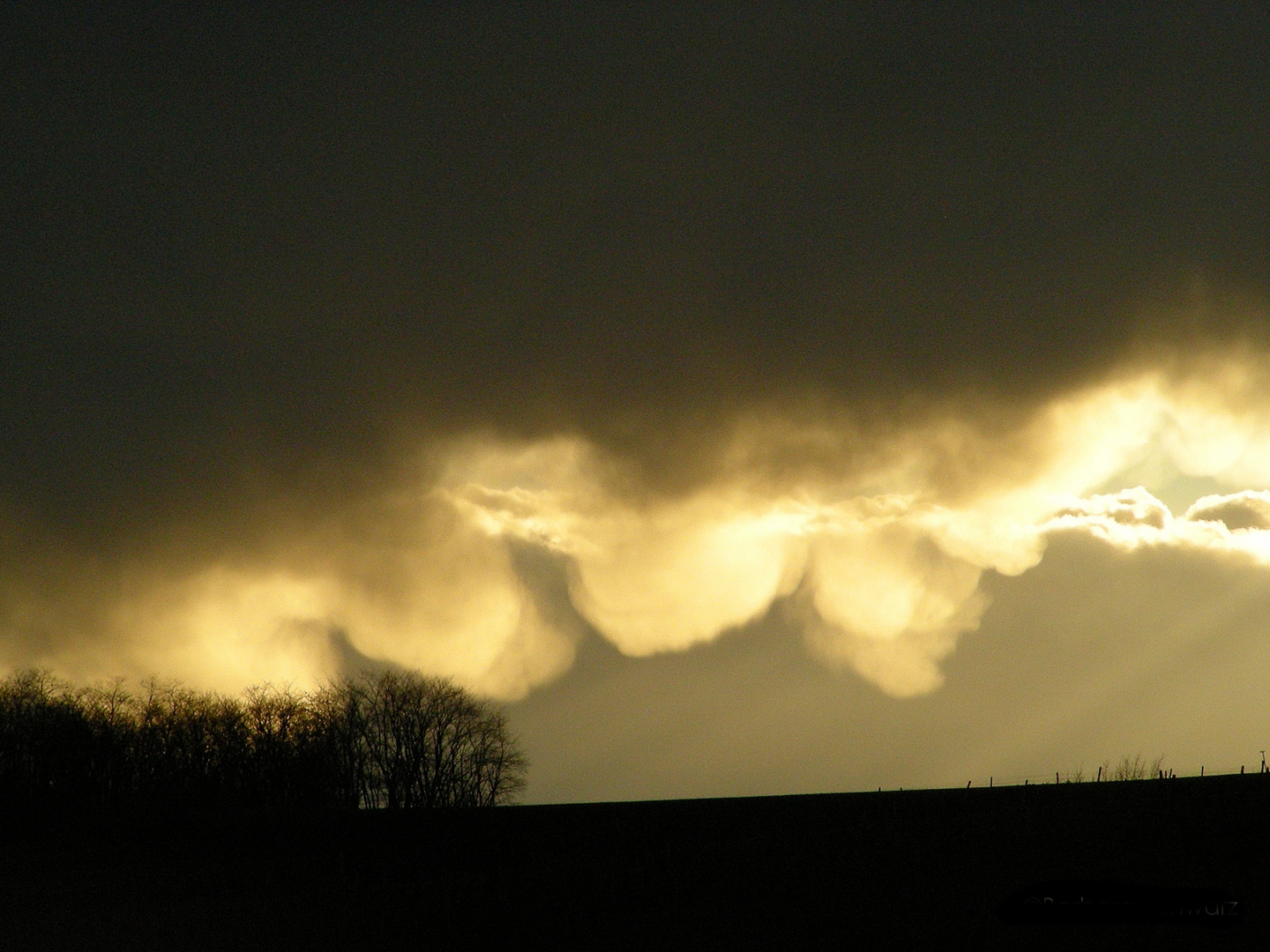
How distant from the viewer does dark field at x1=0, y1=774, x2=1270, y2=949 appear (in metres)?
37.0

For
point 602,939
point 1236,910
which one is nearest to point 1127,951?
point 1236,910

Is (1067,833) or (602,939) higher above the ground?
(1067,833)

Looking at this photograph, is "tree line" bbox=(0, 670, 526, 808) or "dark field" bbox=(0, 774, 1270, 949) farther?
"tree line" bbox=(0, 670, 526, 808)

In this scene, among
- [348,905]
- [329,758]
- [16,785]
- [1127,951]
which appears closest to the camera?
[1127,951]

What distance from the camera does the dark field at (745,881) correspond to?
1458 inches

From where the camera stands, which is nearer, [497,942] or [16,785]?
[497,942]

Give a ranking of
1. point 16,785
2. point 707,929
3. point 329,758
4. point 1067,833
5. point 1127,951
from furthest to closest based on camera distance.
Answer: point 329,758
point 16,785
point 1067,833
point 707,929
point 1127,951

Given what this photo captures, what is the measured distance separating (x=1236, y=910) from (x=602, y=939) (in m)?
21.2

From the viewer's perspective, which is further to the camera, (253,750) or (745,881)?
(253,750)

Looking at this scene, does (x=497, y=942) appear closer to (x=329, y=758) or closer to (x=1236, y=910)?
(x=1236, y=910)

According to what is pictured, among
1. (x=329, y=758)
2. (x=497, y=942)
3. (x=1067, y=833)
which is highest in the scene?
(x=329, y=758)

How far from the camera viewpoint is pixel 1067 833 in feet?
147

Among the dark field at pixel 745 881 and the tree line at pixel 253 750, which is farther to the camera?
the tree line at pixel 253 750

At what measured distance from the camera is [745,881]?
46.2m
